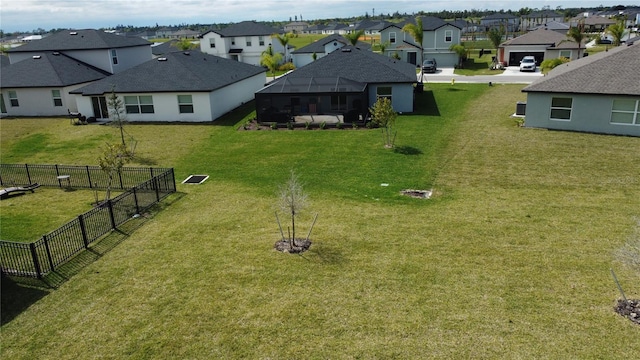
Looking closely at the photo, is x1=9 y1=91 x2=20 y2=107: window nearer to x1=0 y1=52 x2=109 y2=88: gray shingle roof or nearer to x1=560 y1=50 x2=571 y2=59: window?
x1=0 y1=52 x2=109 y2=88: gray shingle roof

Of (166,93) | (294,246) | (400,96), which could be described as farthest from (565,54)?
(294,246)

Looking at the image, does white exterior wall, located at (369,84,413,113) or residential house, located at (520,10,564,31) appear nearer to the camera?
white exterior wall, located at (369,84,413,113)

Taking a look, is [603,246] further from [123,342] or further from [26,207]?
[26,207]

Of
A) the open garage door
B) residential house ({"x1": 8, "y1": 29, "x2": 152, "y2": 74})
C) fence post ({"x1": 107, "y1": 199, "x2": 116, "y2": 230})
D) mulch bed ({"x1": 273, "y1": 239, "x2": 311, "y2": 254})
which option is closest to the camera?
mulch bed ({"x1": 273, "y1": 239, "x2": 311, "y2": 254})

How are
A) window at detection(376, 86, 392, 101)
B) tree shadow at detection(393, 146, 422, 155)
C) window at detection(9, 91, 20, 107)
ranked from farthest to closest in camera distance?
window at detection(9, 91, 20, 107), window at detection(376, 86, 392, 101), tree shadow at detection(393, 146, 422, 155)

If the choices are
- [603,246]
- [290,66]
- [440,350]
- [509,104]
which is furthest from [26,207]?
[290,66]

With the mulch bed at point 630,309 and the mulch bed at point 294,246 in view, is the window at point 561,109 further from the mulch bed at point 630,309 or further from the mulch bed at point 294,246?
the mulch bed at point 294,246

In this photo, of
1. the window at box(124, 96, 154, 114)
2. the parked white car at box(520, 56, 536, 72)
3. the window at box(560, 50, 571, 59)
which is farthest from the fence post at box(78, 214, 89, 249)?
the window at box(560, 50, 571, 59)
